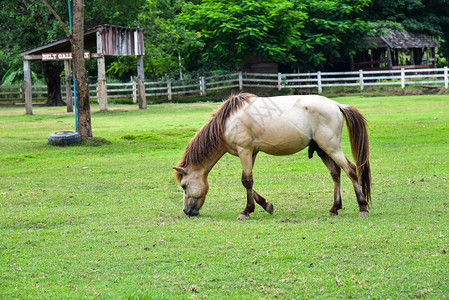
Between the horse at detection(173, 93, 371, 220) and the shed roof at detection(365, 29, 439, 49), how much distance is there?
30.2 m

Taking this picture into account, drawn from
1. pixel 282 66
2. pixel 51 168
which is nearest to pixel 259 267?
pixel 51 168

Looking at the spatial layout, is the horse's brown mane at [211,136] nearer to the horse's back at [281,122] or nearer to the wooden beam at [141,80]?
the horse's back at [281,122]

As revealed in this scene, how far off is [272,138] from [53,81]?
27.0 m

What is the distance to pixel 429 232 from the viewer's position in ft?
21.0

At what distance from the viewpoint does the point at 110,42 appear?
25.2 meters

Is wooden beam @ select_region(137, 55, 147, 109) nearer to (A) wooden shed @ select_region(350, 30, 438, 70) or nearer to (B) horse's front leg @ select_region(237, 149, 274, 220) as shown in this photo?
(A) wooden shed @ select_region(350, 30, 438, 70)

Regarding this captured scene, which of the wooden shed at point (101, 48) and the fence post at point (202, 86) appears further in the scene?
the fence post at point (202, 86)

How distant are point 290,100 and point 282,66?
3062 cm

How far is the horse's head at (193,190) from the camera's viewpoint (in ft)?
26.1

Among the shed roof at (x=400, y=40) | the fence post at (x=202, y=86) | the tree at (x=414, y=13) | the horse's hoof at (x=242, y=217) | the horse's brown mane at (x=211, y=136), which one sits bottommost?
the horse's hoof at (x=242, y=217)

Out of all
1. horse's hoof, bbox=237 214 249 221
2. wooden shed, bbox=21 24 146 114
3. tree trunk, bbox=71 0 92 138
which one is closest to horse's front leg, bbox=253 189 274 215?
horse's hoof, bbox=237 214 249 221

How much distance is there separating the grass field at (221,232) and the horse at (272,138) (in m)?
0.38

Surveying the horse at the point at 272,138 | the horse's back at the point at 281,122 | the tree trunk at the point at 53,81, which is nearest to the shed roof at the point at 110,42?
the tree trunk at the point at 53,81

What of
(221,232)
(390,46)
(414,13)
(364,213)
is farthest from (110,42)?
(414,13)
